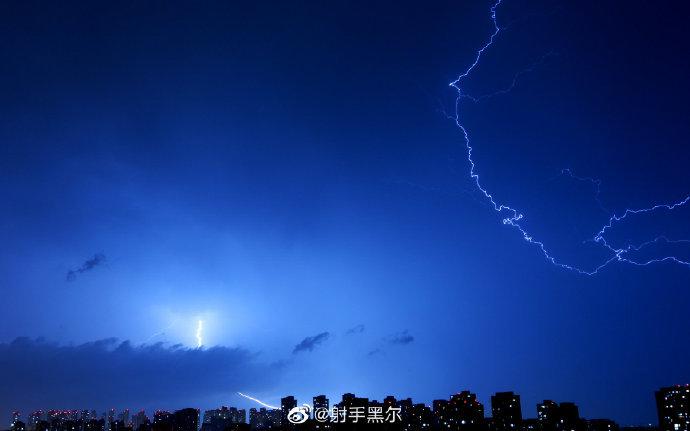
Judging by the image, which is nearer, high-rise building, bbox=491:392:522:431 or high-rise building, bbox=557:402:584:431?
high-rise building, bbox=557:402:584:431

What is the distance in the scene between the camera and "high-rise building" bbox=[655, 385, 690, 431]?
55.8 metres

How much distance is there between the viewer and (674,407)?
56.9m

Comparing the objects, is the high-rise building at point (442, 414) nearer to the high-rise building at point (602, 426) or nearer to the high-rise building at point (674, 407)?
the high-rise building at point (602, 426)

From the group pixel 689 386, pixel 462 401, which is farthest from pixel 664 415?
pixel 462 401

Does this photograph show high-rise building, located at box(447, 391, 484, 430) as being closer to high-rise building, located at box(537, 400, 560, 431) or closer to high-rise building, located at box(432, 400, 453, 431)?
high-rise building, located at box(432, 400, 453, 431)

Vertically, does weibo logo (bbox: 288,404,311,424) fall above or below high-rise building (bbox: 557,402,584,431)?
above

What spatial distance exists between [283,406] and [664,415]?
50.5 metres

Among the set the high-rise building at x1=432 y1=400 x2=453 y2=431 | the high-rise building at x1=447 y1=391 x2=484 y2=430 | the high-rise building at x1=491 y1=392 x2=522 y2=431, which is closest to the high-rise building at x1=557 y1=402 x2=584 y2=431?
the high-rise building at x1=491 y1=392 x2=522 y2=431

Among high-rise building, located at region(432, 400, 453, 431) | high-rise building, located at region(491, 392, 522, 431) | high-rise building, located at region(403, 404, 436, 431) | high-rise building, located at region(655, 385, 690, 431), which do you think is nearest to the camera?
high-rise building, located at region(655, 385, 690, 431)

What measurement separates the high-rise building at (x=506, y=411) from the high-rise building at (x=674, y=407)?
15.2 meters

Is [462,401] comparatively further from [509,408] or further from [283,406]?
[283,406]

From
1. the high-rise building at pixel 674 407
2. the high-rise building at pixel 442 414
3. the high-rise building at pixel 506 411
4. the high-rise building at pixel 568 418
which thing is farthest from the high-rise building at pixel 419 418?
the high-rise building at pixel 674 407

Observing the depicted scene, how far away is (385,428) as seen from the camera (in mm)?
23000

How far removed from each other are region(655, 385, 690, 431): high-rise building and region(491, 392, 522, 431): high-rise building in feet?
49.9
